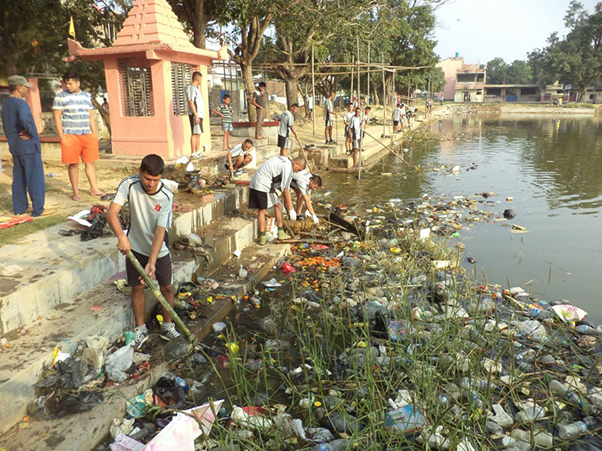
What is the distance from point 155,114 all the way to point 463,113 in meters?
51.3

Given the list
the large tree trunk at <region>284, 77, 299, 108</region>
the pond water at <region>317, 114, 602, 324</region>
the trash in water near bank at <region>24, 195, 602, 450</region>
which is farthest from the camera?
the large tree trunk at <region>284, 77, 299, 108</region>

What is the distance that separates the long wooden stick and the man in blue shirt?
232cm

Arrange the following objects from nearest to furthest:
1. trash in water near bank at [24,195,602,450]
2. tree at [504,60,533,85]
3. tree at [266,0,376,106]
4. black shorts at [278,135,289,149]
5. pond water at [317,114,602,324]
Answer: trash in water near bank at [24,195,602,450] → pond water at [317,114,602,324] → black shorts at [278,135,289,149] → tree at [266,0,376,106] → tree at [504,60,533,85]

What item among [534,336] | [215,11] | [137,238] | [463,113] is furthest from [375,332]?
[463,113]

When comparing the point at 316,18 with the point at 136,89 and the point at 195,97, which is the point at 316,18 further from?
the point at 136,89

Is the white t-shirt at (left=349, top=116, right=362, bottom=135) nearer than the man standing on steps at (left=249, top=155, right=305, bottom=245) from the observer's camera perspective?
No

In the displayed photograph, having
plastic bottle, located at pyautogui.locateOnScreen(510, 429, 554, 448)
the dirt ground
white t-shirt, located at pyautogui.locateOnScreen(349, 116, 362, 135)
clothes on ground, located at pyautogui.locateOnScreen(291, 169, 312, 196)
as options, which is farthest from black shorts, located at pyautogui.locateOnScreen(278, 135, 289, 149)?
plastic bottle, located at pyautogui.locateOnScreen(510, 429, 554, 448)

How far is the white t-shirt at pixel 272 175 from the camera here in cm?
620

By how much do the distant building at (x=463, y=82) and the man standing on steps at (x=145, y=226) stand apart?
71667 mm

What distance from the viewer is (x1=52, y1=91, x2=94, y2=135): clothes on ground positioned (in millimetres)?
5418

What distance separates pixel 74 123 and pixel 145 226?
2735 mm

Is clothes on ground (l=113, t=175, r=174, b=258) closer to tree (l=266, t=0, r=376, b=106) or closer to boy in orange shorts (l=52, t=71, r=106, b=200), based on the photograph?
boy in orange shorts (l=52, t=71, r=106, b=200)

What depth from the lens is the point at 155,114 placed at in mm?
8531

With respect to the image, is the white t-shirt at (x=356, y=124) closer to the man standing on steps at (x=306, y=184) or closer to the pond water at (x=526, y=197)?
the pond water at (x=526, y=197)
